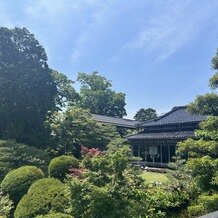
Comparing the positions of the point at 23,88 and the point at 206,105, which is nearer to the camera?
the point at 206,105

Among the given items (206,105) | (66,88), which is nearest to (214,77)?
(206,105)

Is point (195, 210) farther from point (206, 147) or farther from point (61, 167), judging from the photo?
point (61, 167)

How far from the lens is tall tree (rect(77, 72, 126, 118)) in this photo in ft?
224

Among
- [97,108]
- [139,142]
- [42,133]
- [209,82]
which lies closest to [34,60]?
[42,133]

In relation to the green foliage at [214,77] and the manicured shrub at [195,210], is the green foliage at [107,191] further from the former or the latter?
the green foliage at [214,77]

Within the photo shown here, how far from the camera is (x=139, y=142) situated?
29.7 metres

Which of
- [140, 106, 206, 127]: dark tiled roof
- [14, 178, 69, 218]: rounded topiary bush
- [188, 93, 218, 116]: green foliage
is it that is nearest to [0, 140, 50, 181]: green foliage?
[14, 178, 69, 218]: rounded topiary bush

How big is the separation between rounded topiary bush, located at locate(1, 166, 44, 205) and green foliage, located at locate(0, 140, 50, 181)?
148 inches

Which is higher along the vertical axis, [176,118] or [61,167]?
[176,118]

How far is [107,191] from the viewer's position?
8023mm

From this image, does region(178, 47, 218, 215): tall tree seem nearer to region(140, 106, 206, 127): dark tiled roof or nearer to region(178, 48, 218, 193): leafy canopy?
region(178, 48, 218, 193): leafy canopy

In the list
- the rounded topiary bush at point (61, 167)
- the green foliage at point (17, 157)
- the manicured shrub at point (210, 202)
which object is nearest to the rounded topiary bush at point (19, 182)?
the rounded topiary bush at point (61, 167)

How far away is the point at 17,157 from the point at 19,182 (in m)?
5.14

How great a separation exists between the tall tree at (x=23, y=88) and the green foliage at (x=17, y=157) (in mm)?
6390
